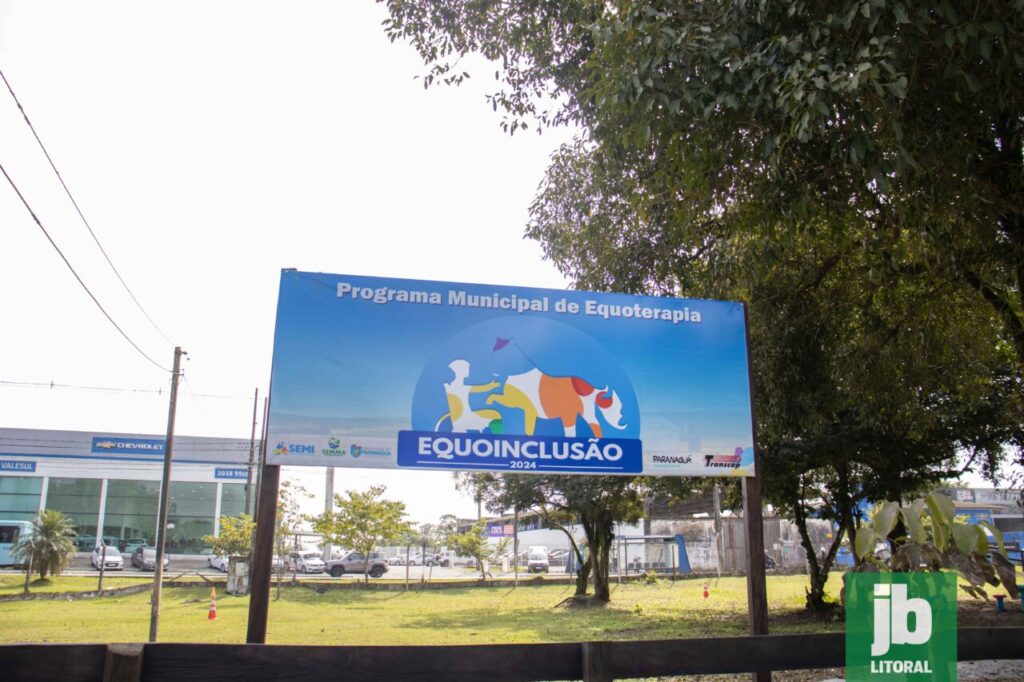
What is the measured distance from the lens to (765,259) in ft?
32.2

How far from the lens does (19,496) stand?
180 ft

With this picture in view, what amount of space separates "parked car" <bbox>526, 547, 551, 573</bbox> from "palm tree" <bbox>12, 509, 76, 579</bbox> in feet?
72.3

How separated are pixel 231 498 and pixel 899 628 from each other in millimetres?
58402

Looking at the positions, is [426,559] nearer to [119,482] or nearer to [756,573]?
[119,482]

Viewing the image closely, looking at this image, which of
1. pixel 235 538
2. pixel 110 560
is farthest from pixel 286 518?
pixel 110 560

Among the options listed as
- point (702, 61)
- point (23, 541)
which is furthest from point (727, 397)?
point (23, 541)

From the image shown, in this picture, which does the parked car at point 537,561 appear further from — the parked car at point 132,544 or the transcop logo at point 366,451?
the transcop logo at point 366,451

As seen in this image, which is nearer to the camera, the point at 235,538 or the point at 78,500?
the point at 235,538

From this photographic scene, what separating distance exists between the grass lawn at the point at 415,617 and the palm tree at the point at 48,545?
7.27m

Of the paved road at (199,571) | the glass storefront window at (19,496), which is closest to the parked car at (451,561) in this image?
the paved road at (199,571)

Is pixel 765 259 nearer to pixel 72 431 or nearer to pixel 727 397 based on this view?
pixel 727 397

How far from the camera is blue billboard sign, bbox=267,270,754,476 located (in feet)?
21.2

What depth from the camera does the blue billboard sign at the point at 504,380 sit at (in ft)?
21.2

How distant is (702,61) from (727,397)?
2.90 meters
